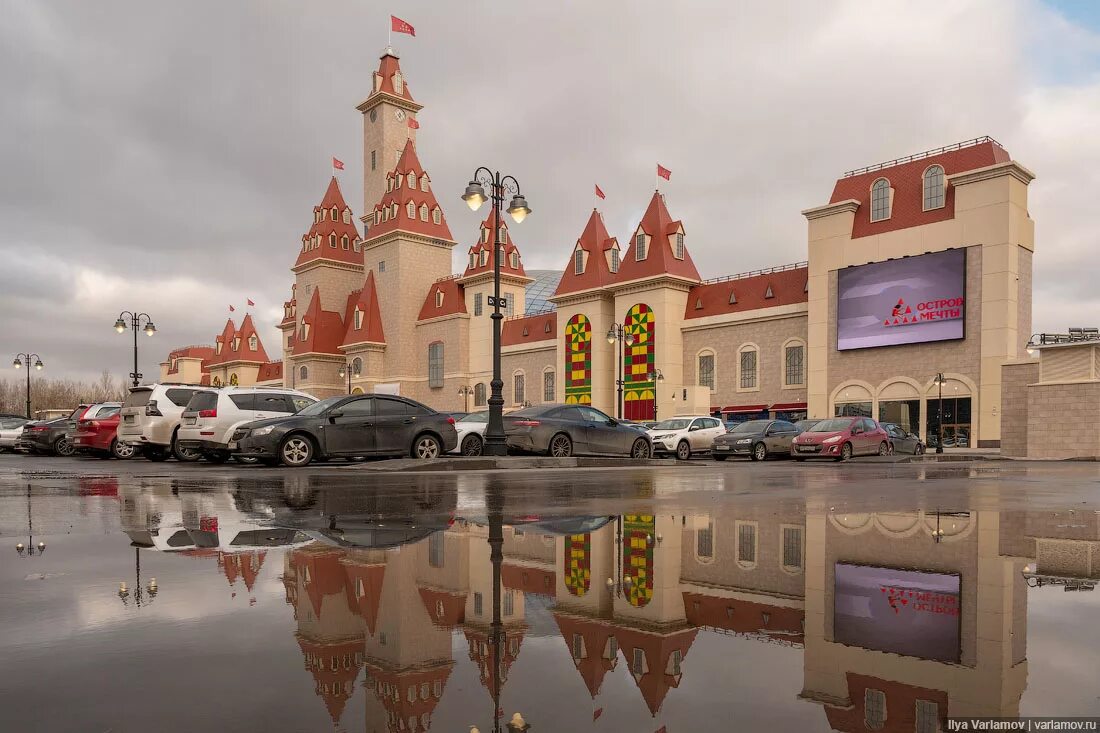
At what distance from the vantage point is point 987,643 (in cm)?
266

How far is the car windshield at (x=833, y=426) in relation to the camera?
78.8ft

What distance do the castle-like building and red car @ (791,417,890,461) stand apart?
40.9 feet

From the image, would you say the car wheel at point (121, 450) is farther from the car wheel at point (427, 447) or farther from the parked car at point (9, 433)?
the parked car at point (9, 433)

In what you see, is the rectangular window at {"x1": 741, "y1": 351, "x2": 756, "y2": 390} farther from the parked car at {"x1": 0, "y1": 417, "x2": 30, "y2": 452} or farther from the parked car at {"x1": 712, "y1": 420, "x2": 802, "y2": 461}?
the parked car at {"x1": 0, "y1": 417, "x2": 30, "y2": 452}

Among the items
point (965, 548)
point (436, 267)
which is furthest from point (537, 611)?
point (436, 267)

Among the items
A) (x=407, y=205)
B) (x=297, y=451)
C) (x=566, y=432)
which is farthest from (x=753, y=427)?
(x=407, y=205)

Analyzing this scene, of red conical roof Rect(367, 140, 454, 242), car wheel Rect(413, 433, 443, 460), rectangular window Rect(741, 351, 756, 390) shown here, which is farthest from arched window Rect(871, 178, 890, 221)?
red conical roof Rect(367, 140, 454, 242)

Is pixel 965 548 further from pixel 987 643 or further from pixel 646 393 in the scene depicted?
pixel 646 393

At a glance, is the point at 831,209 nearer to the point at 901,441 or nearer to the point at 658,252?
the point at 658,252

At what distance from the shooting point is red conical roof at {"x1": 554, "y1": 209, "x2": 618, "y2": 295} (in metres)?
53.3

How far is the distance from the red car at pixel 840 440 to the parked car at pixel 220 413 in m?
15.1

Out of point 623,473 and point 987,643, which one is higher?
point 987,643

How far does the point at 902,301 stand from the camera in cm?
3959

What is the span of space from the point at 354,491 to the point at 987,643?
304 inches
